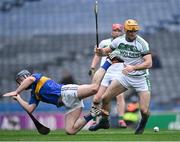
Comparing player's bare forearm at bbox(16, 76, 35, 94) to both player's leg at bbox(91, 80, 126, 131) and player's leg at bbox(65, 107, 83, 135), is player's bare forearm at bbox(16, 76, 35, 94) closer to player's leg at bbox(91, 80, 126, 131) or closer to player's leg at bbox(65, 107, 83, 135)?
player's leg at bbox(65, 107, 83, 135)

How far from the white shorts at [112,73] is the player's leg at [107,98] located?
63.0 inches

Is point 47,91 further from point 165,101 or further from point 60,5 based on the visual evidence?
point 60,5

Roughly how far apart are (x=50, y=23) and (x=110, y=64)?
20.1 meters

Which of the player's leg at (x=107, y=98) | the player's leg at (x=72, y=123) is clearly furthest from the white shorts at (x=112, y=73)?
the player's leg at (x=72, y=123)

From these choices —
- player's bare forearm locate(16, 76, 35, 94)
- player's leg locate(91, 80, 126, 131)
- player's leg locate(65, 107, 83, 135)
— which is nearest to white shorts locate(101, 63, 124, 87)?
player's leg locate(91, 80, 126, 131)

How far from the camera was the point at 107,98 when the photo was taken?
1305 centimetres

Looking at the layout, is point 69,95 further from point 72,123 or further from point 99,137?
point 99,137

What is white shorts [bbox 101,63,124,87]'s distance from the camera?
15.1m

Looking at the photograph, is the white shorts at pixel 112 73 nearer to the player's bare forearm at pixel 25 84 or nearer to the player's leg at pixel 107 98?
the player's leg at pixel 107 98

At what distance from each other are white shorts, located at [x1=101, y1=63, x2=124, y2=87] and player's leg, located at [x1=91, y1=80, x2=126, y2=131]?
5.25 feet

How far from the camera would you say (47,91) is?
12.6m

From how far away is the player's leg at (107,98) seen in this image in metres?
12.9

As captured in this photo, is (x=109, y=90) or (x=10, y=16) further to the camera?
(x=10, y=16)

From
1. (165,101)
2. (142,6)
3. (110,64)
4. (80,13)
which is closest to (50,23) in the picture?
(80,13)
